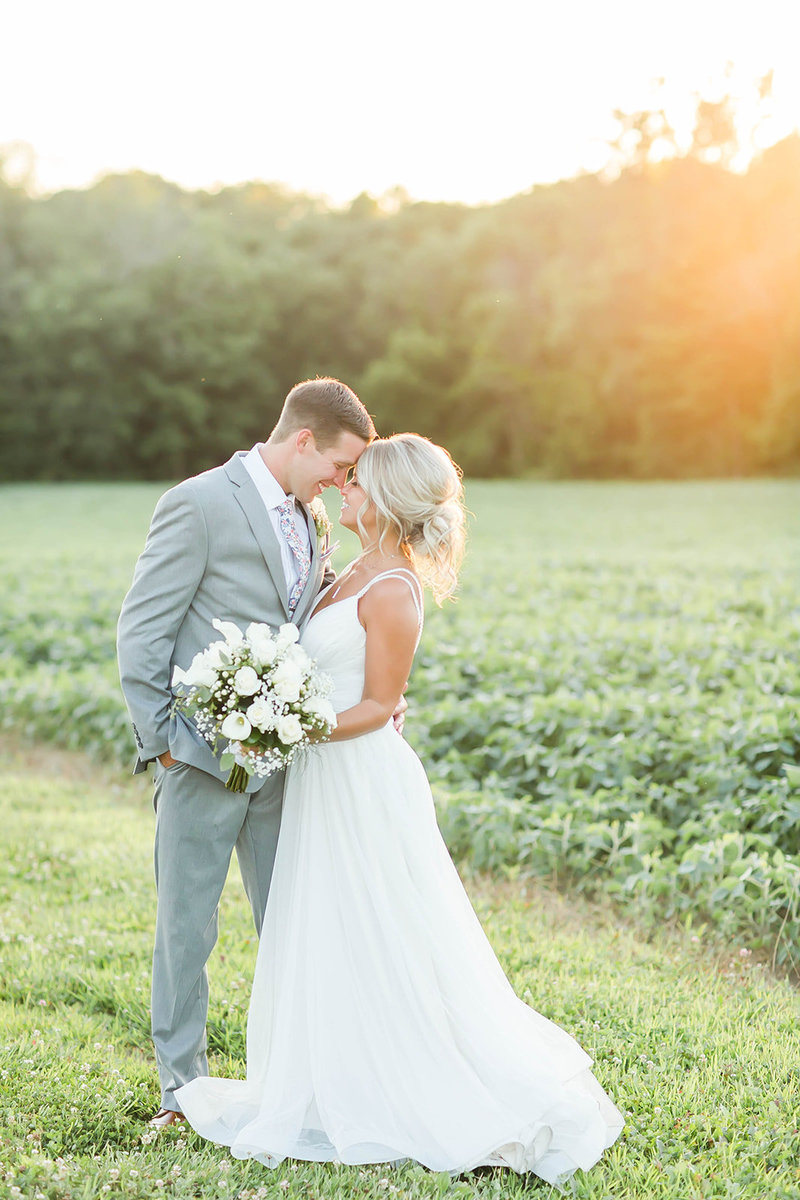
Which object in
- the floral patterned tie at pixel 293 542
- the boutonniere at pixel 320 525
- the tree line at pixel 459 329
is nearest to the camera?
the floral patterned tie at pixel 293 542

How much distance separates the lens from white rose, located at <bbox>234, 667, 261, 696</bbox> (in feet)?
10.8

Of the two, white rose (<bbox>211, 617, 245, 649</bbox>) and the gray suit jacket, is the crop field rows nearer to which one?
the gray suit jacket

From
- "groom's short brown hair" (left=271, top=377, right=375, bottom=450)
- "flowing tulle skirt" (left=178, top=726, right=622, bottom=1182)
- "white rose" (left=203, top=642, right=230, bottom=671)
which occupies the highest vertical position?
"groom's short brown hair" (left=271, top=377, right=375, bottom=450)

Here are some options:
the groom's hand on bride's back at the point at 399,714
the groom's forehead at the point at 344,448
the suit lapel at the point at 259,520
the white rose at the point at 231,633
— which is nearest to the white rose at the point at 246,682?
the white rose at the point at 231,633

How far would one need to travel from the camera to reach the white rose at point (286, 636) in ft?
11.3

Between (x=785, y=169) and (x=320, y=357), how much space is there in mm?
23063

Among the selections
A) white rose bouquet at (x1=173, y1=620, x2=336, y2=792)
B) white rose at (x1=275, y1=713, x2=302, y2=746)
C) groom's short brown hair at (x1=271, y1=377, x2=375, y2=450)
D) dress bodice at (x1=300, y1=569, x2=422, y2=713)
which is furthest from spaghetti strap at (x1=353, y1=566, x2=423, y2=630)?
white rose at (x1=275, y1=713, x2=302, y2=746)

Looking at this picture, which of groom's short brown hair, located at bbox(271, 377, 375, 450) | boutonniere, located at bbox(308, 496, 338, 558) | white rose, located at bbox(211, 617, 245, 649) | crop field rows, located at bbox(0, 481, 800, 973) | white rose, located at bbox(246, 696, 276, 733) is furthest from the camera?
crop field rows, located at bbox(0, 481, 800, 973)

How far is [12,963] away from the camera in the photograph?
5.16 metres

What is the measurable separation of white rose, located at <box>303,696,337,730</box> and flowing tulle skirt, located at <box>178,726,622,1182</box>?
1.30 feet

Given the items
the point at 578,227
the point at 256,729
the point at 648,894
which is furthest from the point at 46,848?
the point at 578,227

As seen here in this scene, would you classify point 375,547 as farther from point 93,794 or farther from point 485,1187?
point 93,794

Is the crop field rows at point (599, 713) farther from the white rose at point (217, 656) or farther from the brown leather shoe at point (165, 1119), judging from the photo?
the white rose at point (217, 656)

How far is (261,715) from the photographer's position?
3.28 m
